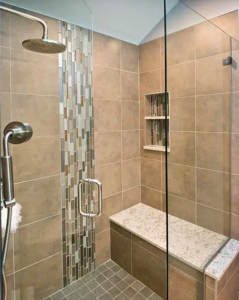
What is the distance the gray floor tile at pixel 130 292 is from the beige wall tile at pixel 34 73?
1.77 metres

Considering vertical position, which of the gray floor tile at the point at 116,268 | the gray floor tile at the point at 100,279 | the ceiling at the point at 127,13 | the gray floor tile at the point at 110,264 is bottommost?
the gray floor tile at the point at 100,279

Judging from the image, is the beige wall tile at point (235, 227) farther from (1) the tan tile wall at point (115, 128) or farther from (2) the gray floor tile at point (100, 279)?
(2) the gray floor tile at point (100, 279)

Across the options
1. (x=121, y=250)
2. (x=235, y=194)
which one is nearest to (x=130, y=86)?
(x=235, y=194)

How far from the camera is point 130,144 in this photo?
7.79 ft

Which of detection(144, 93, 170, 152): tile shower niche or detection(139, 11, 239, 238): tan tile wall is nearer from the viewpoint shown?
detection(139, 11, 239, 238): tan tile wall

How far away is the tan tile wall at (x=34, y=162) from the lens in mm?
1329

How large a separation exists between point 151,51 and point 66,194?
1777mm

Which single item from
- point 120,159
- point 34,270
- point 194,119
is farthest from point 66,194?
point 194,119

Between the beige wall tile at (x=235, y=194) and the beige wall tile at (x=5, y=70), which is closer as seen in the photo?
the beige wall tile at (x=5, y=70)

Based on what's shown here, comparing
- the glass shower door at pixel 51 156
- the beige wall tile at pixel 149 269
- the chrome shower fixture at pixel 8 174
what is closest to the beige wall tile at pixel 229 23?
the glass shower door at pixel 51 156

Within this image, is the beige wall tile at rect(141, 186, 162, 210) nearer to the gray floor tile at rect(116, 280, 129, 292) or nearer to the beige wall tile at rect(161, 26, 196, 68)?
the gray floor tile at rect(116, 280, 129, 292)

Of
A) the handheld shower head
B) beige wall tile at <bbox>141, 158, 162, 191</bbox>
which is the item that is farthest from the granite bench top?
the handheld shower head

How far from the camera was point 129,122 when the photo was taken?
2.34 metres

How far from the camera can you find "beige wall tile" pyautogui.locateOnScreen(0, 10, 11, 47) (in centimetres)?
117
